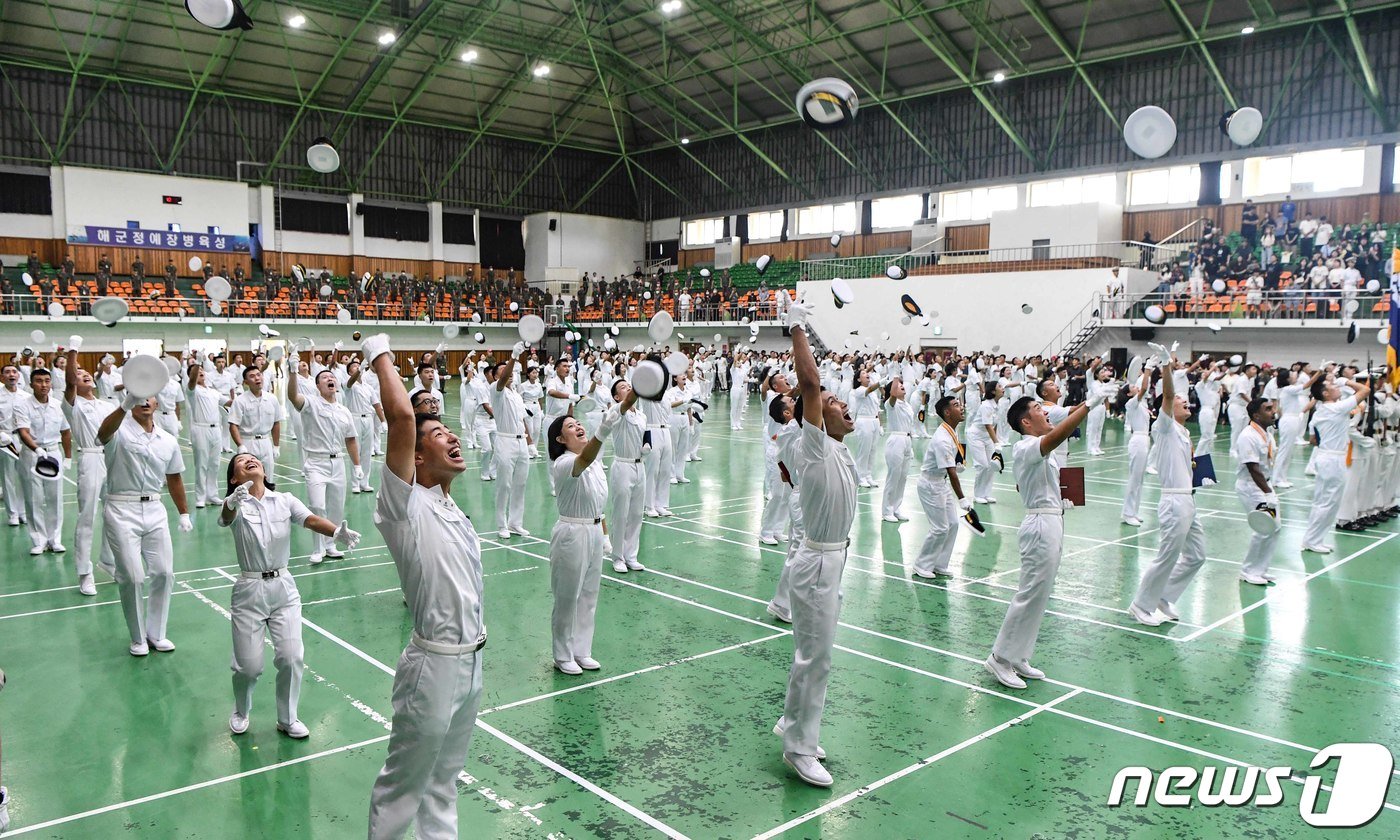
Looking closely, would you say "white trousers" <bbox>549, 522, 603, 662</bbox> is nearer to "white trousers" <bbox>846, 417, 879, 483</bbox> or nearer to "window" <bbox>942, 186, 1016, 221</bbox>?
"white trousers" <bbox>846, 417, 879, 483</bbox>

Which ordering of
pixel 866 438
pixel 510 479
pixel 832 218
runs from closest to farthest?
1. pixel 510 479
2. pixel 866 438
3. pixel 832 218

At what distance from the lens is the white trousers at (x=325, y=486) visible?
11516 mm

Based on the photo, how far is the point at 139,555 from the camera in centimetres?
778

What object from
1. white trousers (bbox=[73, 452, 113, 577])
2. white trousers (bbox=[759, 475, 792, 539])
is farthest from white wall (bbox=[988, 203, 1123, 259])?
white trousers (bbox=[73, 452, 113, 577])

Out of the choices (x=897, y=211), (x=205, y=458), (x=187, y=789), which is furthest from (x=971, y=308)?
(x=187, y=789)

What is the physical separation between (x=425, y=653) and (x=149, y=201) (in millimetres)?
47559

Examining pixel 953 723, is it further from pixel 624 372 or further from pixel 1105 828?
pixel 624 372

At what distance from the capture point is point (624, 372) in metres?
17.4

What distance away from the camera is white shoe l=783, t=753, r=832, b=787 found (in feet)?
19.1

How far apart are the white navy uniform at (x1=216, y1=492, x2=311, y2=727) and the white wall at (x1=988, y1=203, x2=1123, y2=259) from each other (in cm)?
3652

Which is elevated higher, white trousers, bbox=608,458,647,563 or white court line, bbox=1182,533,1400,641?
white trousers, bbox=608,458,647,563

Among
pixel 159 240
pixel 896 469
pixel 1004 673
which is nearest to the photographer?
pixel 1004 673

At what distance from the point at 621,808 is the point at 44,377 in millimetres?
9763

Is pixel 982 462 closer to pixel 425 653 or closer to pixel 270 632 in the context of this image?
pixel 270 632
